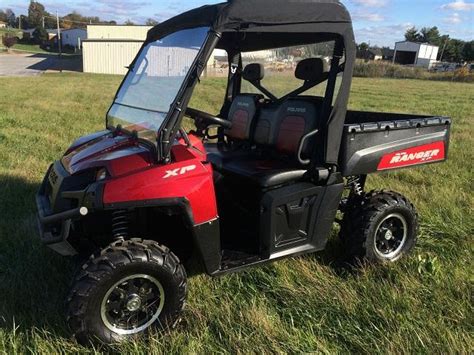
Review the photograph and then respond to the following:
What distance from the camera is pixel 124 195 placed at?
2570 mm

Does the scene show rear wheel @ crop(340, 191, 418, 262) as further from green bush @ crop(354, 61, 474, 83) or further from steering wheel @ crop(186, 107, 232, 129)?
green bush @ crop(354, 61, 474, 83)

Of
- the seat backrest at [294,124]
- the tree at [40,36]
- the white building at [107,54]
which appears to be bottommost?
the tree at [40,36]

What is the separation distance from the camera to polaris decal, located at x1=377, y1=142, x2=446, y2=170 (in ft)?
11.5

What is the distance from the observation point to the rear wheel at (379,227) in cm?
349

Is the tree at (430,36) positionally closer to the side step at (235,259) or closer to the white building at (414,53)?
the white building at (414,53)

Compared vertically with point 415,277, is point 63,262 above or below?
below

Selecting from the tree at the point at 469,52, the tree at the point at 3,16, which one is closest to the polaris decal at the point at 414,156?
the tree at the point at 469,52

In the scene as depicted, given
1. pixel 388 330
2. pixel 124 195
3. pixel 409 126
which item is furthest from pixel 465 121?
pixel 124 195

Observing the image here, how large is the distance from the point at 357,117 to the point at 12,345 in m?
3.27

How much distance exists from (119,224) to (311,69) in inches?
68.0

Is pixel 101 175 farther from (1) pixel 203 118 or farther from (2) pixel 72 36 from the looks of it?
(2) pixel 72 36

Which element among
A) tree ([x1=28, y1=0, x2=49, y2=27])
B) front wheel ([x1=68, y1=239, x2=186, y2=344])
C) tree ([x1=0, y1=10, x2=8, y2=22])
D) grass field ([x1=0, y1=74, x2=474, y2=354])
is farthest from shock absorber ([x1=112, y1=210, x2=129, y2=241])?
tree ([x1=0, y1=10, x2=8, y2=22])

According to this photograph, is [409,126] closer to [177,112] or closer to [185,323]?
[177,112]

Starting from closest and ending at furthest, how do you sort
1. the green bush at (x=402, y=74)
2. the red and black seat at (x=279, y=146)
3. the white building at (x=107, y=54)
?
1. the red and black seat at (x=279, y=146)
2. the white building at (x=107, y=54)
3. the green bush at (x=402, y=74)
